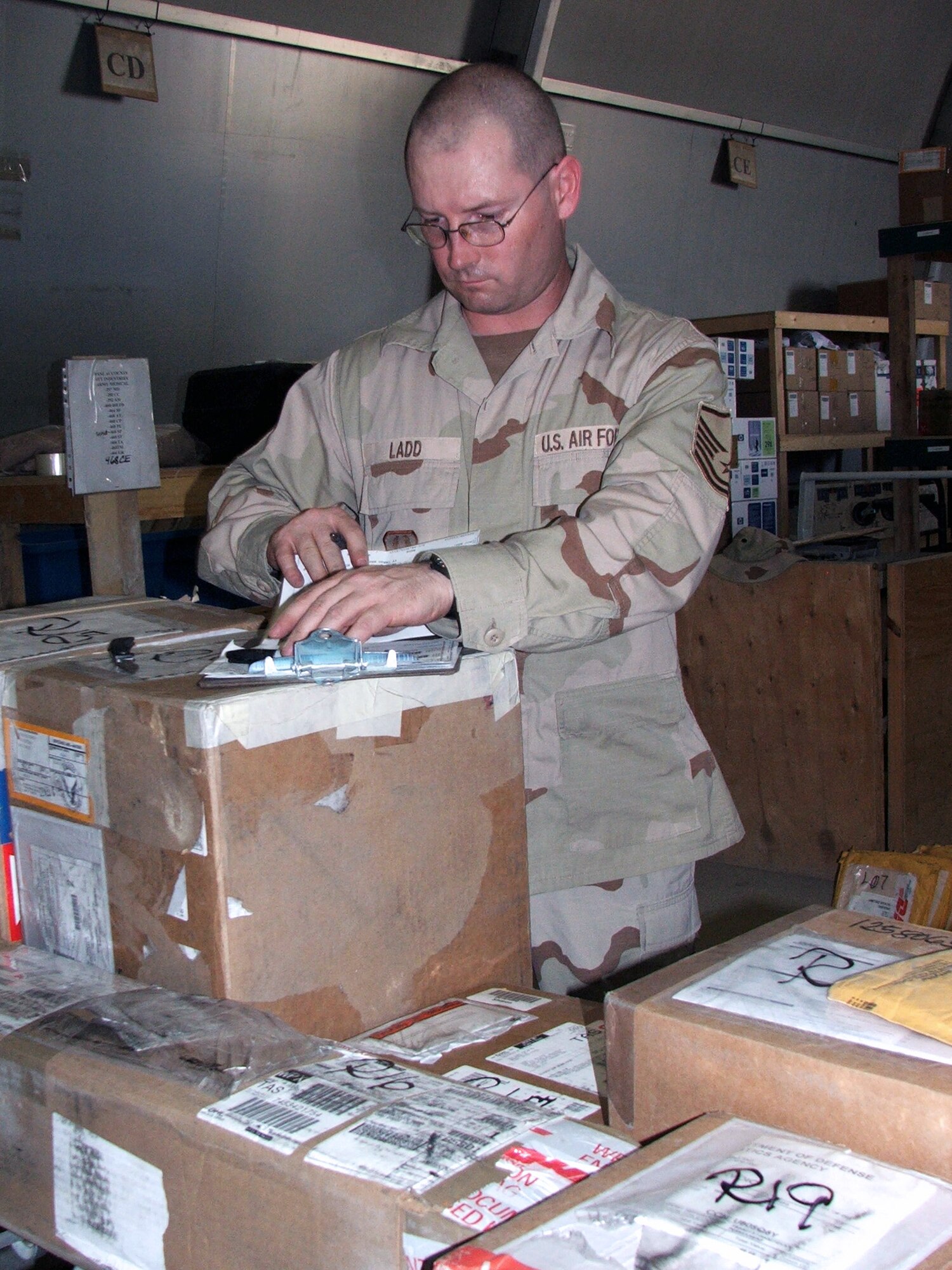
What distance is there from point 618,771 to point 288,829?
575 millimetres

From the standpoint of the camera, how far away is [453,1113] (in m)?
0.72

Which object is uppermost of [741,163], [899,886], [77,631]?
[741,163]

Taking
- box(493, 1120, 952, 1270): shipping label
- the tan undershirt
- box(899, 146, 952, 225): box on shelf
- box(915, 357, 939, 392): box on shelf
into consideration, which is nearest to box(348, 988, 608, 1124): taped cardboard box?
box(493, 1120, 952, 1270): shipping label

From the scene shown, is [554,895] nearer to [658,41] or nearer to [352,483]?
[352,483]

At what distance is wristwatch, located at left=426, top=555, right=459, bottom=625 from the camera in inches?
41.2

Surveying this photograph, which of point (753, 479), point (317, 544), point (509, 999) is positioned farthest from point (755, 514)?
point (509, 999)

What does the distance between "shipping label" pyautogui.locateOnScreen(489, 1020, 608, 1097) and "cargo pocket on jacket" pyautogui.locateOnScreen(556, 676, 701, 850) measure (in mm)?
413

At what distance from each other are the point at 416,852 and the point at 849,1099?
43 cm

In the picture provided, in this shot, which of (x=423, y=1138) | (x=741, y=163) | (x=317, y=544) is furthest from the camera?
(x=741, y=163)

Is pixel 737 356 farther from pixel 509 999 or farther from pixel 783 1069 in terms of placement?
pixel 783 1069

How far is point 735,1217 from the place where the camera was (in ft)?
1.86

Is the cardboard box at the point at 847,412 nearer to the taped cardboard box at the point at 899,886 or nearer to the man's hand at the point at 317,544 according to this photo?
the taped cardboard box at the point at 899,886

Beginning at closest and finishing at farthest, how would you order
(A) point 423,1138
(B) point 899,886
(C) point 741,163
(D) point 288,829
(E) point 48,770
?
(A) point 423,1138 < (D) point 288,829 < (E) point 48,770 < (B) point 899,886 < (C) point 741,163

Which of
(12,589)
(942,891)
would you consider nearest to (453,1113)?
(942,891)
